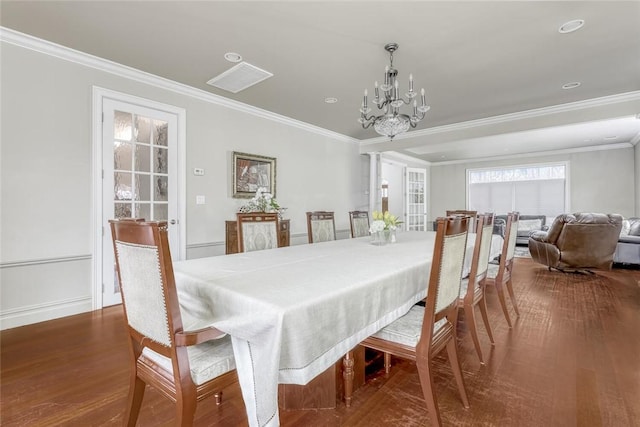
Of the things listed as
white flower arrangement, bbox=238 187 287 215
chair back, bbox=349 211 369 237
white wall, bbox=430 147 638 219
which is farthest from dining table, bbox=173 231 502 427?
white wall, bbox=430 147 638 219

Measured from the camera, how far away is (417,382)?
1796 mm

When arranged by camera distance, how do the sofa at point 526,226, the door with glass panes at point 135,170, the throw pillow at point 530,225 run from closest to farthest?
the door with glass panes at point 135,170 → the sofa at point 526,226 → the throw pillow at point 530,225

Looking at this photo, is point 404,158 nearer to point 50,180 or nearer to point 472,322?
point 472,322

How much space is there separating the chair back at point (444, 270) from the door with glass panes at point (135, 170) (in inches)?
120

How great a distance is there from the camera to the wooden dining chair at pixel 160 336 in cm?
103

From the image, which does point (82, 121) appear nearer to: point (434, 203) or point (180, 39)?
point (180, 39)

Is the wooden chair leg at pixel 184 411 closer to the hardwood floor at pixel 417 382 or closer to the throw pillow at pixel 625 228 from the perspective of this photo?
the hardwood floor at pixel 417 382

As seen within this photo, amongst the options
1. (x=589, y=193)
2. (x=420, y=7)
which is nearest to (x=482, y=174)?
(x=589, y=193)

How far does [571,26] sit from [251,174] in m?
3.59

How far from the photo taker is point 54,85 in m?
2.69

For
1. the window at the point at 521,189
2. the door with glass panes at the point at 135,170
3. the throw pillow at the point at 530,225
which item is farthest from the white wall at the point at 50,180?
the window at the point at 521,189

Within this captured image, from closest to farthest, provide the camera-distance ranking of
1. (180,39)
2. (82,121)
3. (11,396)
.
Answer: (11,396) → (180,39) → (82,121)

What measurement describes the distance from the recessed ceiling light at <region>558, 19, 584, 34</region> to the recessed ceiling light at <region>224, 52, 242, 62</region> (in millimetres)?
2682

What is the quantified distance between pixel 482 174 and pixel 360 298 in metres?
8.72
